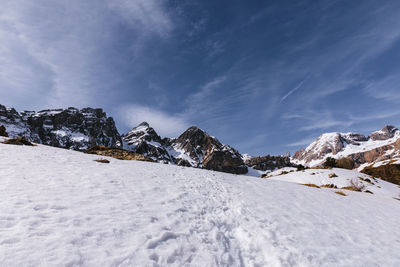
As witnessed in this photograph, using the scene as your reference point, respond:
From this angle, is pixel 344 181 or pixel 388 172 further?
pixel 388 172

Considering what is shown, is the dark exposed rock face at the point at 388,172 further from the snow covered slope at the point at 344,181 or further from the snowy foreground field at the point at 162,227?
the snowy foreground field at the point at 162,227

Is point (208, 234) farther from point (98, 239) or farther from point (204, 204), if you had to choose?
point (98, 239)

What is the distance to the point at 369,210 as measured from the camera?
11539 millimetres

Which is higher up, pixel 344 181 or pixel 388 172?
pixel 388 172

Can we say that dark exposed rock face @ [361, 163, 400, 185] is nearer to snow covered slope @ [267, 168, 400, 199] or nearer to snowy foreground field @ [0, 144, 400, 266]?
snow covered slope @ [267, 168, 400, 199]

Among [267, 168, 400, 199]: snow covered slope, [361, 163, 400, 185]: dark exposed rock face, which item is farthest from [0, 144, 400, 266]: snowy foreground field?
[361, 163, 400, 185]: dark exposed rock face

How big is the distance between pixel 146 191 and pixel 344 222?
34.7 ft

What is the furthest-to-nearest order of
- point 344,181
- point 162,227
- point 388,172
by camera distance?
point 388,172, point 344,181, point 162,227

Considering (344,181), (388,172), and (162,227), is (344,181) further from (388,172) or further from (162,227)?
(388,172)

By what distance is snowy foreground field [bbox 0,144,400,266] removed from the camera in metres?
4.24

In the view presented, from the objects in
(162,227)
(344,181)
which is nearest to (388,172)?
(344,181)

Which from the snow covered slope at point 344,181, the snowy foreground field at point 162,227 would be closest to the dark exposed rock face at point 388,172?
Answer: the snow covered slope at point 344,181

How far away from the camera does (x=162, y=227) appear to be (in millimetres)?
5957

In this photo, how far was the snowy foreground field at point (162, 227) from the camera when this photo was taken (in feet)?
13.9
